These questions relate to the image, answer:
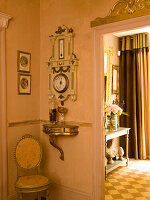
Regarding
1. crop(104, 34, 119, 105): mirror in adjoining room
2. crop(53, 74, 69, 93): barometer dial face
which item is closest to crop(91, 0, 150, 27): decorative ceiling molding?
crop(53, 74, 69, 93): barometer dial face

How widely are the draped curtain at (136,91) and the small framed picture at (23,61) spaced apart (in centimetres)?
283

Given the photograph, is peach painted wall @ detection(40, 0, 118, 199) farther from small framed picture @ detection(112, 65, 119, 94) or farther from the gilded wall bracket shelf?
small framed picture @ detection(112, 65, 119, 94)

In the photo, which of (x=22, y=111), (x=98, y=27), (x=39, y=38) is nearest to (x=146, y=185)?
(x=22, y=111)

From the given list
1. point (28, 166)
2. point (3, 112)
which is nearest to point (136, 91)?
point (28, 166)

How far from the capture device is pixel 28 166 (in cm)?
336

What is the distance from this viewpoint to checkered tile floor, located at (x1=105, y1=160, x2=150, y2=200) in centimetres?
Result: 382

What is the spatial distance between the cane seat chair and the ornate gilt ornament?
2.50 feet

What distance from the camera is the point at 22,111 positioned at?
3.57 meters

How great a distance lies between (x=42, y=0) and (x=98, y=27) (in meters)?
1.20

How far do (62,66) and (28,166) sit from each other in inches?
58.8

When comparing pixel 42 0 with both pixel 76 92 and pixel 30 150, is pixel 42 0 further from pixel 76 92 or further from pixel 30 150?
pixel 30 150

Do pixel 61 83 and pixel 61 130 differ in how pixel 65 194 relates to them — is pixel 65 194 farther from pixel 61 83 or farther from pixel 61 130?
pixel 61 83

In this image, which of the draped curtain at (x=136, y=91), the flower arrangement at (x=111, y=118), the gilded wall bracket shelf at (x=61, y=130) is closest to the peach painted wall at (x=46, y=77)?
the gilded wall bracket shelf at (x=61, y=130)

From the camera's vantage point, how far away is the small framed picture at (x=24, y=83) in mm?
3525
